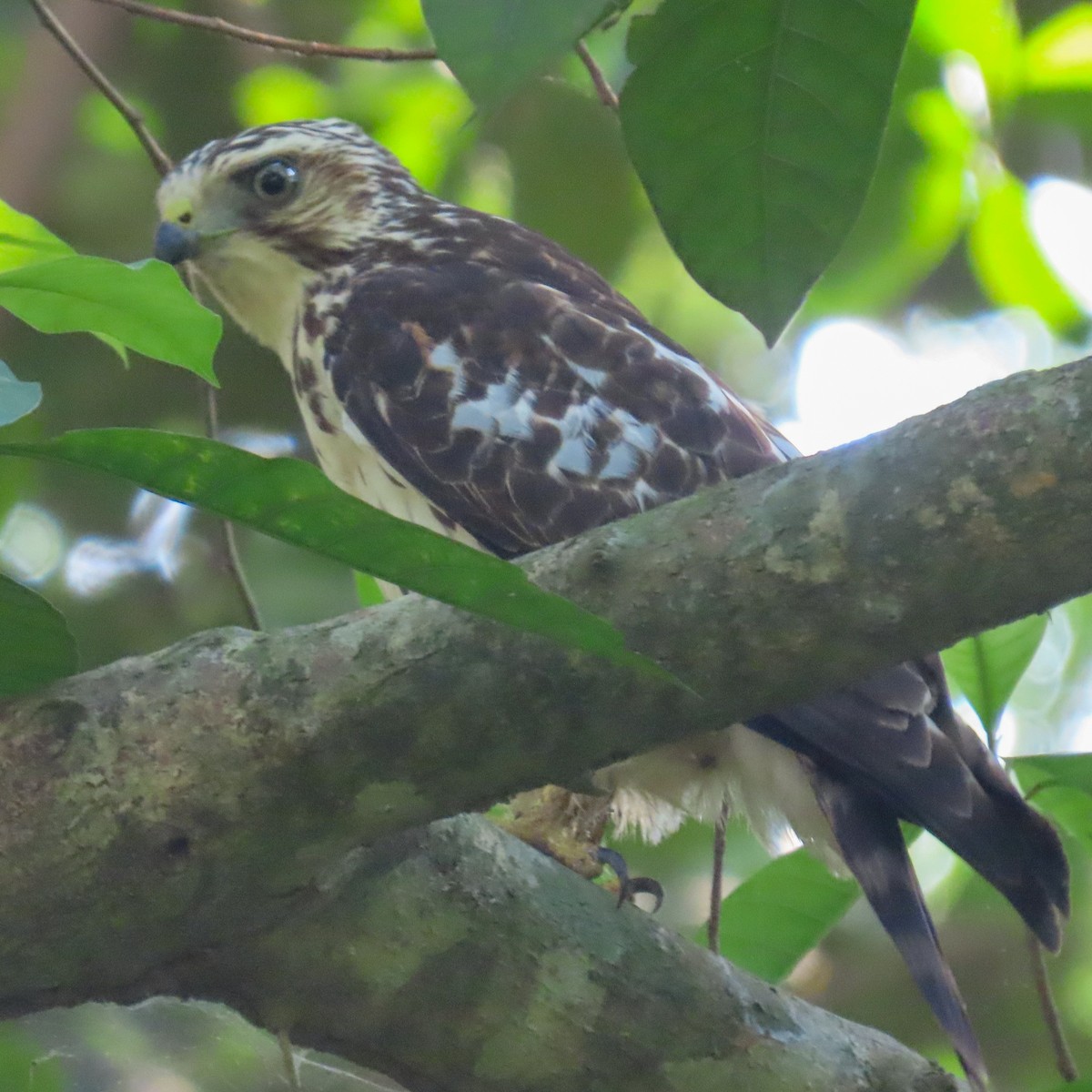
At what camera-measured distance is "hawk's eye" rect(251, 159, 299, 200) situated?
3.77 metres

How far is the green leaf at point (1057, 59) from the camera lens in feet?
11.4

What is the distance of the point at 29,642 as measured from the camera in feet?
5.98

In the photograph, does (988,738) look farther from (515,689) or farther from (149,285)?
(149,285)

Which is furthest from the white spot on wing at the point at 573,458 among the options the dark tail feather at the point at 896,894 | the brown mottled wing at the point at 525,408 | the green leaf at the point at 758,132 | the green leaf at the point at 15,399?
the green leaf at the point at 15,399

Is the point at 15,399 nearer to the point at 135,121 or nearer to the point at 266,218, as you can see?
the point at 135,121

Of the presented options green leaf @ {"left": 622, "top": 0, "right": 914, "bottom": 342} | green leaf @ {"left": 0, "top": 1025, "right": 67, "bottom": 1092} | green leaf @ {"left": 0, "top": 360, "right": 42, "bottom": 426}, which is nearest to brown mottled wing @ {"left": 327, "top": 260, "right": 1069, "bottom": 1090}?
green leaf @ {"left": 622, "top": 0, "right": 914, "bottom": 342}

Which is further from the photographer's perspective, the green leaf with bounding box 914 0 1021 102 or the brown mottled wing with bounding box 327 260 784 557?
the green leaf with bounding box 914 0 1021 102

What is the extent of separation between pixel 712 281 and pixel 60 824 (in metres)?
0.98

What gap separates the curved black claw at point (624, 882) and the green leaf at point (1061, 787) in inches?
25.0

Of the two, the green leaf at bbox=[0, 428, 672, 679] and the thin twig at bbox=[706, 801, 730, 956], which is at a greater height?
the green leaf at bbox=[0, 428, 672, 679]

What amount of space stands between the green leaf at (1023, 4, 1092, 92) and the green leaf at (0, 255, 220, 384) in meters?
2.39

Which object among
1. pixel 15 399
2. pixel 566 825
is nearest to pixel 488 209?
pixel 566 825

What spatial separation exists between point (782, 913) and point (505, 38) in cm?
206

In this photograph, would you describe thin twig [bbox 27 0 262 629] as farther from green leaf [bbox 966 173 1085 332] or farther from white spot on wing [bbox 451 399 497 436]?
green leaf [bbox 966 173 1085 332]
